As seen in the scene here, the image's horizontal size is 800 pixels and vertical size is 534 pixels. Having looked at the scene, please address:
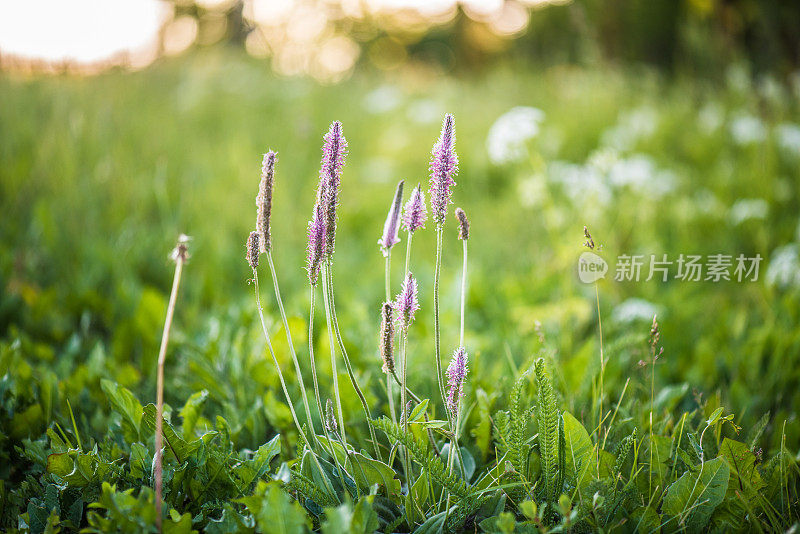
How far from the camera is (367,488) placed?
3.60 ft

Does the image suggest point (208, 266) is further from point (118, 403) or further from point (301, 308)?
point (118, 403)

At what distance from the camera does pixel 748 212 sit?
10.5ft

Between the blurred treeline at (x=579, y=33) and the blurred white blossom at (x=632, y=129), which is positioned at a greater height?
the blurred treeline at (x=579, y=33)

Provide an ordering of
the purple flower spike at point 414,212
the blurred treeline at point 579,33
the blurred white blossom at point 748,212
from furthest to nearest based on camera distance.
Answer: the blurred treeline at point 579,33 < the blurred white blossom at point 748,212 < the purple flower spike at point 414,212

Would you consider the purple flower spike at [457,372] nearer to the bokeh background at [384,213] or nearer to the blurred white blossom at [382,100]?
the bokeh background at [384,213]

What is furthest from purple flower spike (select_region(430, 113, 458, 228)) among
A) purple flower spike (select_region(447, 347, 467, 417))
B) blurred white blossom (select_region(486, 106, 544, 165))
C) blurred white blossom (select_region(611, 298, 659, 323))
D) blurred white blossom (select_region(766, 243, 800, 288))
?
blurred white blossom (select_region(766, 243, 800, 288))

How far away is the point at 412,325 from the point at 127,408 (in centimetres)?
113

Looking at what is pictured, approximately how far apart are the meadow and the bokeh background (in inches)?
0.7

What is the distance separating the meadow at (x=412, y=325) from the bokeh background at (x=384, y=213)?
0.02 metres

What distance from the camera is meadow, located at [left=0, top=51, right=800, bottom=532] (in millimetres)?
1087

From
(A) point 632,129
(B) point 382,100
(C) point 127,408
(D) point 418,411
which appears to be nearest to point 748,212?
(A) point 632,129

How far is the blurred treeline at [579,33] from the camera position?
4.68 metres

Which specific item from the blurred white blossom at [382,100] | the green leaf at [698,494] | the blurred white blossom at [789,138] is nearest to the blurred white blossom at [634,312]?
the green leaf at [698,494]

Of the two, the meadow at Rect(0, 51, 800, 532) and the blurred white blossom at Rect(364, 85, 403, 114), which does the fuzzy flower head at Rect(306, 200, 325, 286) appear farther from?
the blurred white blossom at Rect(364, 85, 403, 114)
